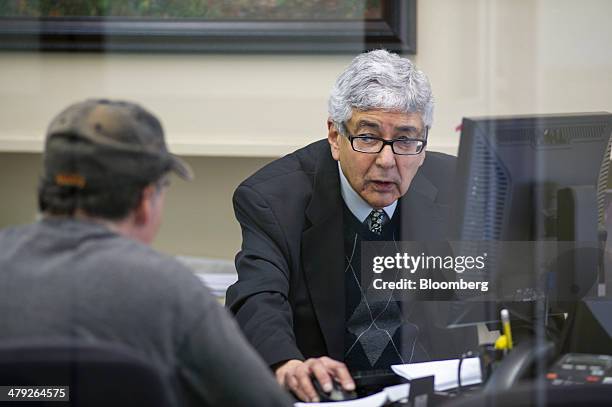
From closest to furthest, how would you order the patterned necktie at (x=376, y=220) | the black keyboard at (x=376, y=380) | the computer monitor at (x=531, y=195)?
the black keyboard at (x=376, y=380) → the computer monitor at (x=531, y=195) → the patterned necktie at (x=376, y=220)

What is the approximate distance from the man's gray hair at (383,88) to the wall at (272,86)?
144 mm

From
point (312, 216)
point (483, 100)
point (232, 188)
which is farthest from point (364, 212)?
point (483, 100)

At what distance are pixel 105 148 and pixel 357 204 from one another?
100cm

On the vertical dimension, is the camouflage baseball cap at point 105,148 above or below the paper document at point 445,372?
above

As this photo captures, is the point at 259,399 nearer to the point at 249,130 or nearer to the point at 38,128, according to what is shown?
the point at 38,128

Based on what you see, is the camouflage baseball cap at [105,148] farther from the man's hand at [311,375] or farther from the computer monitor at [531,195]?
the computer monitor at [531,195]

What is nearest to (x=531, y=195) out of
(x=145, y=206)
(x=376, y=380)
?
(x=376, y=380)

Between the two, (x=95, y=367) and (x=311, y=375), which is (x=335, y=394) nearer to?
(x=311, y=375)

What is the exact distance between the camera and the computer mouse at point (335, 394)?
1702 millimetres

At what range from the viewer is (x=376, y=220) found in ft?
7.35

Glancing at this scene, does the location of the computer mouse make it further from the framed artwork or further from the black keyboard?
the framed artwork

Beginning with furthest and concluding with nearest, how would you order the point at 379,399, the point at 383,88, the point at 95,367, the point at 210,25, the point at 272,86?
the point at 272,86 < the point at 210,25 < the point at 383,88 < the point at 379,399 < the point at 95,367

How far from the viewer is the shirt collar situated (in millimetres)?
2254

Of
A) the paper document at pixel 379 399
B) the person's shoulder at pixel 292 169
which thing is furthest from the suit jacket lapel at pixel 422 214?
the paper document at pixel 379 399
